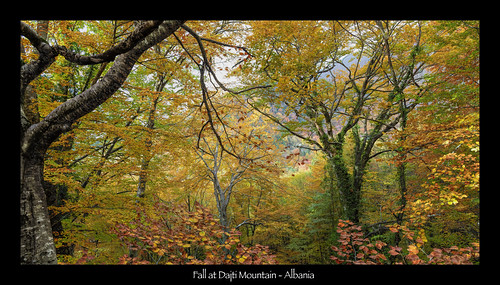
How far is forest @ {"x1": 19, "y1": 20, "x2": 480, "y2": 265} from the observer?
6.59 ft

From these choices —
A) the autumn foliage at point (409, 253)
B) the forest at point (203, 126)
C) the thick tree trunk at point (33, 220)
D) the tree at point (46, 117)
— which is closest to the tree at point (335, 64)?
the forest at point (203, 126)

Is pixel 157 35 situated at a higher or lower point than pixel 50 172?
higher

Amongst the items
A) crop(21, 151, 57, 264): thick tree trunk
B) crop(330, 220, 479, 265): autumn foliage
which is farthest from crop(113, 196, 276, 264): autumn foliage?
crop(330, 220, 479, 265): autumn foliage

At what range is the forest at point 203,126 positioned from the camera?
6.59 ft

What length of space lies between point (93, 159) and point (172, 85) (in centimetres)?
383

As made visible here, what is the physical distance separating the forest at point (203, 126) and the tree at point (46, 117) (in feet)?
0.04

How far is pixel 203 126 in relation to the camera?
2125mm

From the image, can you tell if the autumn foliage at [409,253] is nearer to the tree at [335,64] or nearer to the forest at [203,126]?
the forest at [203,126]

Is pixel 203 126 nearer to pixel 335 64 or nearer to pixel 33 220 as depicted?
pixel 33 220

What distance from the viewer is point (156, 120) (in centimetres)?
682
